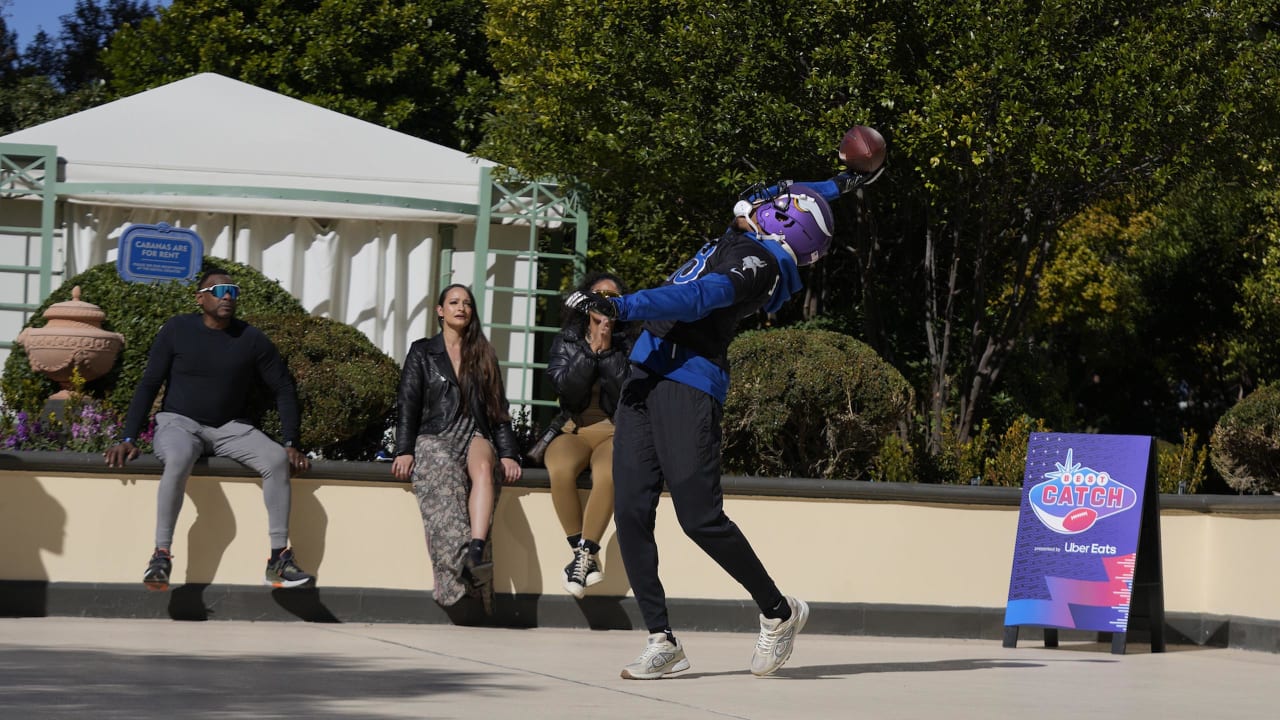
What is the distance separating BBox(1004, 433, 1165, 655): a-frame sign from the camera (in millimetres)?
8406

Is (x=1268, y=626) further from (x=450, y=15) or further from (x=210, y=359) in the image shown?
(x=450, y=15)

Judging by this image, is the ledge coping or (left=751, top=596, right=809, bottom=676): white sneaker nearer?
(left=751, top=596, right=809, bottom=676): white sneaker

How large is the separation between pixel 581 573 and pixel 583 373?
1.16 meters

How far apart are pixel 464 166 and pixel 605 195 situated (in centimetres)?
145

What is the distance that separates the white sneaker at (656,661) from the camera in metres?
6.19

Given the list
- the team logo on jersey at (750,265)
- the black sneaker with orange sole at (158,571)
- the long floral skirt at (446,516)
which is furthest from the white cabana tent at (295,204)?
the team logo on jersey at (750,265)

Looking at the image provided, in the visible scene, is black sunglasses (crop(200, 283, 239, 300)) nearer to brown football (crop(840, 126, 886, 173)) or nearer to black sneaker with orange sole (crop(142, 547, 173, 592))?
black sneaker with orange sole (crop(142, 547, 173, 592))

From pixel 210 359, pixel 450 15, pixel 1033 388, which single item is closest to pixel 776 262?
pixel 210 359

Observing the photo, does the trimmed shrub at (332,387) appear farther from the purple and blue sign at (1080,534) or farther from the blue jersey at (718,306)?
the purple and blue sign at (1080,534)

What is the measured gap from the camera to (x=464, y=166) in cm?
1510

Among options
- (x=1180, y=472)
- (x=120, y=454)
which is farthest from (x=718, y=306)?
(x=1180, y=472)


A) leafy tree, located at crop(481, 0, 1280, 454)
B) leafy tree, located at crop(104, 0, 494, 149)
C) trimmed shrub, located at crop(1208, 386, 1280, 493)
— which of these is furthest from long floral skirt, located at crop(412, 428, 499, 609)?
leafy tree, located at crop(104, 0, 494, 149)

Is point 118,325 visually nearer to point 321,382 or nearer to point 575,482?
point 321,382

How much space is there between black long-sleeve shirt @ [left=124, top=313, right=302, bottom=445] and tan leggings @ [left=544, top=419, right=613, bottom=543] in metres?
1.42
